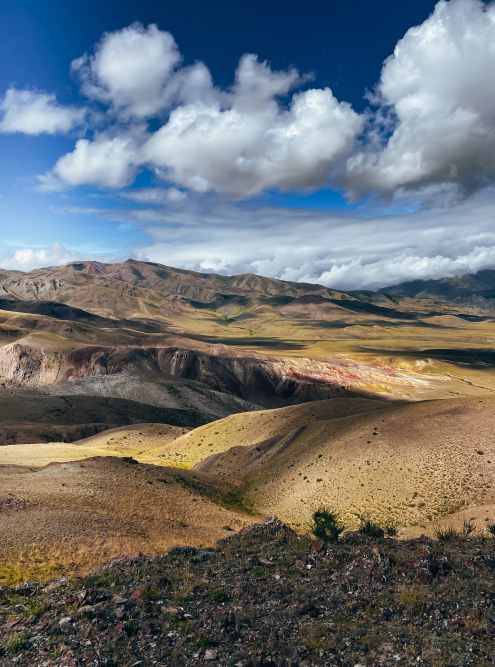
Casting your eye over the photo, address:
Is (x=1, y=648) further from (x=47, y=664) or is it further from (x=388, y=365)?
(x=388, y=365)

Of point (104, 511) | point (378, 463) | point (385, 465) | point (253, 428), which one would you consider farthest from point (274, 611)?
point (253, 428)

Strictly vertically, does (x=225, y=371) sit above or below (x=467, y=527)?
below

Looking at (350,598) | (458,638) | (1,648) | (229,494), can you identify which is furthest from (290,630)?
(229,494)

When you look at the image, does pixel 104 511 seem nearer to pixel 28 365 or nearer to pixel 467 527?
pixel 467 527

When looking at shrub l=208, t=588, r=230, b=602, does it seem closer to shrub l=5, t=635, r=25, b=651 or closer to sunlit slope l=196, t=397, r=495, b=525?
shrub l=5, t=635, r=25, b=651

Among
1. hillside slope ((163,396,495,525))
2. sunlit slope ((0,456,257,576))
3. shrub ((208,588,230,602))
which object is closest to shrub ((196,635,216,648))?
shrub ((208,588,230,602))

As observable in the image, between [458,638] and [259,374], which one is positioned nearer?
[458,638]
